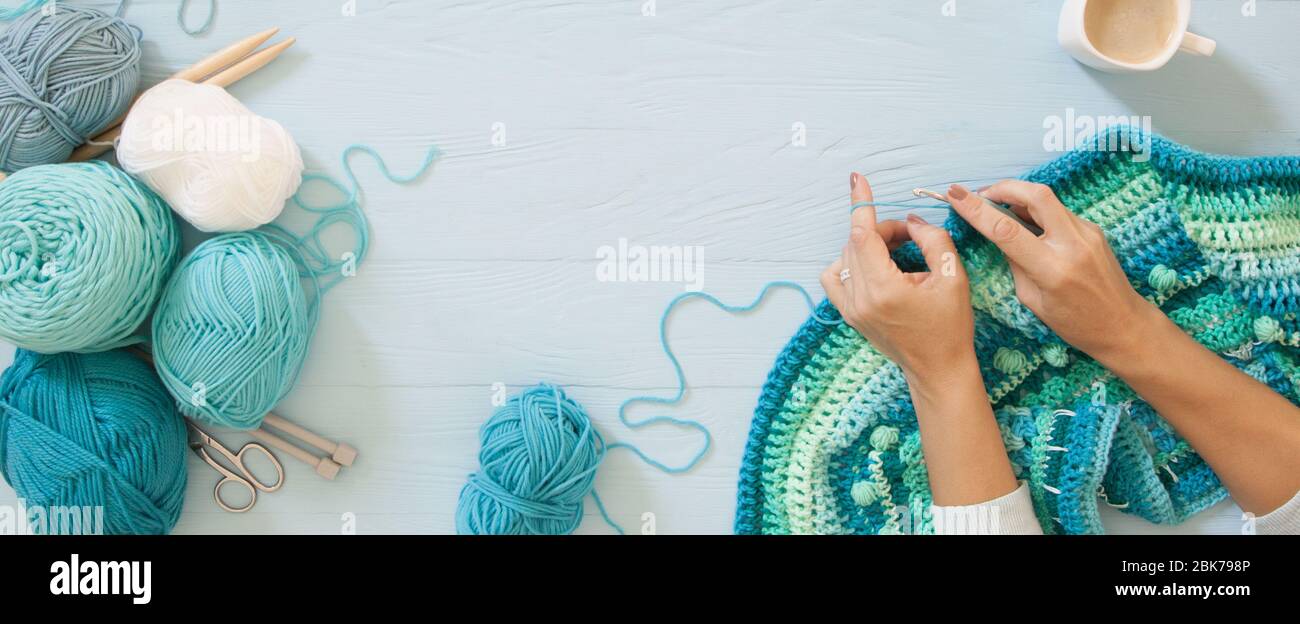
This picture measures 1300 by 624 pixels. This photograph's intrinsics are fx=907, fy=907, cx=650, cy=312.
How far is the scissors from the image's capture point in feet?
3.08

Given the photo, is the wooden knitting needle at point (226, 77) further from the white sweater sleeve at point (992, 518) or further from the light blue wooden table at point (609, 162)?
the white sweater sleeve at point (992, 518)

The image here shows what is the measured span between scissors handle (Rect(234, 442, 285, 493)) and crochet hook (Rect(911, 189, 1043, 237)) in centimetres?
72

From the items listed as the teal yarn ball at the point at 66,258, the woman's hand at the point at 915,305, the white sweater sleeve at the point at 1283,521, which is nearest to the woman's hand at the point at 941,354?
the woman's hand at the point at 915,305

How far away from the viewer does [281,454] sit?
0.96 meters

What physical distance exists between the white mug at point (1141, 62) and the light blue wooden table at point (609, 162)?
35 mm

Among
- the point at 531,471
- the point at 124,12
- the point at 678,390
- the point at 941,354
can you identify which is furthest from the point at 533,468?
the point at 124,12

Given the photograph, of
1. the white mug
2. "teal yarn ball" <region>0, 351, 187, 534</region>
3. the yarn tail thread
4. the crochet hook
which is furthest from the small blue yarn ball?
the white mug

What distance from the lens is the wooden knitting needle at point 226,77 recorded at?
88cm

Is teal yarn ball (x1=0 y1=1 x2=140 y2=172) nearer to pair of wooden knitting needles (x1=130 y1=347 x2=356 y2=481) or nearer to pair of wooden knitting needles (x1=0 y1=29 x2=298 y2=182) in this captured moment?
pair of wooden knitting needles (x1=0 y1=29 x2=298 y2=182)

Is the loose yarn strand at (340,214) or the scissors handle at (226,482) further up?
the loose yarn strand at (340,214)
